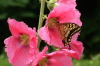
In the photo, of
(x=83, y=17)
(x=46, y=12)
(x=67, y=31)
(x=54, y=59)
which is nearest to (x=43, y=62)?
(x=54, y=59)

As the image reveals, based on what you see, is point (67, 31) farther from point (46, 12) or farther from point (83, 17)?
point (83, 17)

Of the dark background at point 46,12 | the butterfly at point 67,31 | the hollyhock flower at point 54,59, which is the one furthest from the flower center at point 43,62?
the dark background at point 46,12

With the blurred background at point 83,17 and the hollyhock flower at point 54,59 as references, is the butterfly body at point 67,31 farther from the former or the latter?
the blurred background at point 83,17

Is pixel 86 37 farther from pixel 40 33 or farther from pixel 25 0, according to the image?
pixel 40 33

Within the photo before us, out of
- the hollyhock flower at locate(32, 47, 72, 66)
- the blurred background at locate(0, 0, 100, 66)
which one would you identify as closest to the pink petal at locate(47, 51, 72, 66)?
the hollyhock flower at locate(32, 47, 72, 66)

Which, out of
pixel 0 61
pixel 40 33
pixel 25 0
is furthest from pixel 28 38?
pixel 25 0

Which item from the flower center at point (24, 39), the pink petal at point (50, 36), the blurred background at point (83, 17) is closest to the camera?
the pink petal at point (50, 36)
